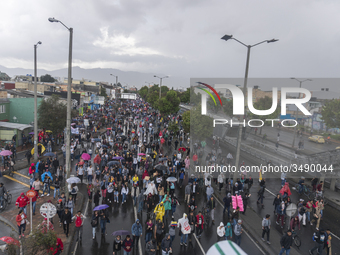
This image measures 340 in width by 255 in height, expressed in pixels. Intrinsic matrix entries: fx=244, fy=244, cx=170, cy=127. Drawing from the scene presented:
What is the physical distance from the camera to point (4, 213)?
38.0ft

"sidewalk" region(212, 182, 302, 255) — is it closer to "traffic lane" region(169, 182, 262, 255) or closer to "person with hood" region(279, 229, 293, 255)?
"traffic lane" region(169, 182, 262, 255)

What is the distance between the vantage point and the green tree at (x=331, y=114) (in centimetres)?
1580

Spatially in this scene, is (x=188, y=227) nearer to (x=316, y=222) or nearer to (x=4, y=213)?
(x=316, y=222)

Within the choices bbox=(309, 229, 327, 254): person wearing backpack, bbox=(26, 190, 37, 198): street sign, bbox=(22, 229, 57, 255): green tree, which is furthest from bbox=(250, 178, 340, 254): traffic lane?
bbox=(26, 190, 37, 198): street sign

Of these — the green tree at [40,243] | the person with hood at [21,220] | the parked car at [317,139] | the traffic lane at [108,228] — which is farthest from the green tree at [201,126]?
the green tree at [40,243]

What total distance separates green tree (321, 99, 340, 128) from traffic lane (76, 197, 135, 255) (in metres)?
13.3

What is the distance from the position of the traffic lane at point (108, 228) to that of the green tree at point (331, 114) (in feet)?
43.6

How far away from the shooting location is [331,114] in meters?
16.0

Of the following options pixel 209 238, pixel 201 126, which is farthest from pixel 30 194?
pixel 201 126

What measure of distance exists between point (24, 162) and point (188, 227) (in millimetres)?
16136

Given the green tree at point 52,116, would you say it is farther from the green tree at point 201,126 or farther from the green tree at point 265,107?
the green tree at point 265,107

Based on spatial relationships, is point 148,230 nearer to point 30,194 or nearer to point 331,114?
point 30,194

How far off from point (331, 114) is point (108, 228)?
50.0ft

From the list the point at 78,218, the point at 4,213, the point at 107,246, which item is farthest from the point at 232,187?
the point at 4,213
